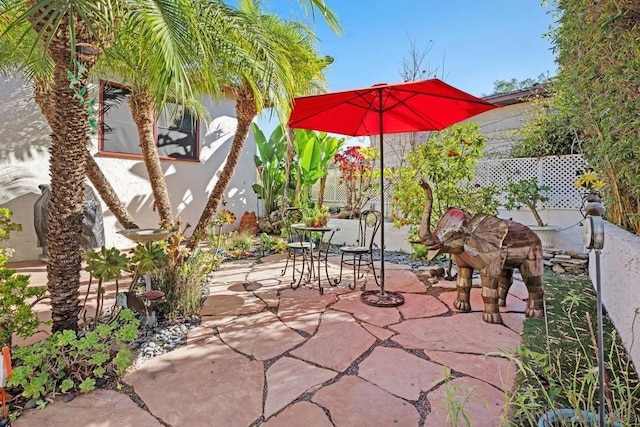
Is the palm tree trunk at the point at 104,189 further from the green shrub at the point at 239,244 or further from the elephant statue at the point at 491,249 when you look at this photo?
the elephant statue at the point at 491,249

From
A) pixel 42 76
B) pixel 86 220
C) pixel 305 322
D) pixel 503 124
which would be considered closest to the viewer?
pixel 305 322

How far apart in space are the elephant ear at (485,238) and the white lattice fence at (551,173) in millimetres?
4995

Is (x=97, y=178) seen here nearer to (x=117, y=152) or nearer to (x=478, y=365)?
(x=117, y=152)

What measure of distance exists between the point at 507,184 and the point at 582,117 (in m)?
4.63

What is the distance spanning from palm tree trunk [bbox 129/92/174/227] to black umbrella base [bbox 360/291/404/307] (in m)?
2.62

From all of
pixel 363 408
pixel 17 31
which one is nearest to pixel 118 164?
pixel 17 31

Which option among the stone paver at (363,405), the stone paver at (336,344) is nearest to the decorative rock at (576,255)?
the stone paver at (336,344)

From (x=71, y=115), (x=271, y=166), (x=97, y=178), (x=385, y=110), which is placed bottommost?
(x=97, y=178)

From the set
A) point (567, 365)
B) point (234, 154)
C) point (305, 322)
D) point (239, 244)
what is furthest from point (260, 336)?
point (239, 244)

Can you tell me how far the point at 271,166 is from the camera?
9.86 meters

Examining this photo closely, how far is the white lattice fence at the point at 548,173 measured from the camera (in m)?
7.01

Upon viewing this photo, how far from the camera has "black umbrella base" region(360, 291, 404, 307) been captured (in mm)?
3829

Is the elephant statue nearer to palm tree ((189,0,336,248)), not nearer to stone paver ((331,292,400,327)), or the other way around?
stone paver ((331,292,400,327))

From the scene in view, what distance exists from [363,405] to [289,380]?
56 centimetres
